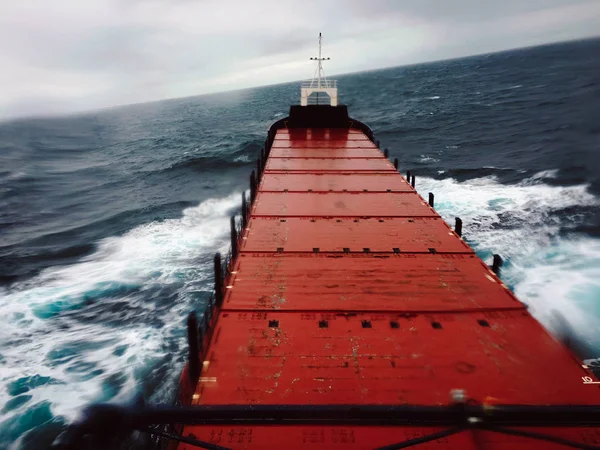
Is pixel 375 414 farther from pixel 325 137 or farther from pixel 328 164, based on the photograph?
pixel 325 137

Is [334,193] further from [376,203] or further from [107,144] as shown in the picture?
[107,144]

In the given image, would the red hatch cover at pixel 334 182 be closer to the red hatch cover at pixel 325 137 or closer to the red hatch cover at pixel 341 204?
the red hatch cover at pixel 341 204

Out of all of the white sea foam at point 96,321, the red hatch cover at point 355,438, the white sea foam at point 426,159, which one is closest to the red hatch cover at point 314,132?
the white sea foam at point 96,321

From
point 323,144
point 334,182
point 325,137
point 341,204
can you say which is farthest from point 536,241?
point 325,137

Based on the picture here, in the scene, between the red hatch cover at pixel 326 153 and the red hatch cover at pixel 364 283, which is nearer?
the red hatch cover at pixel 364 283

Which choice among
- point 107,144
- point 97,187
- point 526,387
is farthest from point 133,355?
point 107,144

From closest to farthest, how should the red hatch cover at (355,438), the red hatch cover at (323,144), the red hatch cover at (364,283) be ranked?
the red hatch cover at (355,438), the red hatch cover at (364,283), the red hatch cover at (323,144)

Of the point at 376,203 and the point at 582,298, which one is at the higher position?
the point at 376,203

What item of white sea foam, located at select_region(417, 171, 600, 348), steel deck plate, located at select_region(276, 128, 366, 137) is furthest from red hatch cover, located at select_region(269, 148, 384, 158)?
white sea foam, located at select_region(417, 171, 600, 348)
